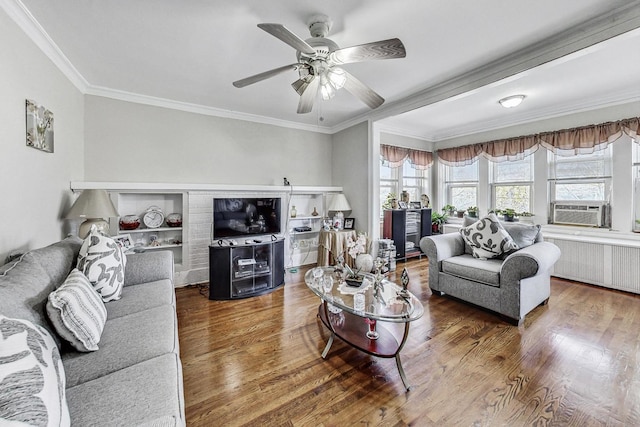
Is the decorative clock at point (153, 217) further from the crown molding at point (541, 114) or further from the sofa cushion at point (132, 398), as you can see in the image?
the crown molding at point (541, 114)

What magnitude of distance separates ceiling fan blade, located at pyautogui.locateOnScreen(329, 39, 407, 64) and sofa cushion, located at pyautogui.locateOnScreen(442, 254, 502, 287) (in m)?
2.16

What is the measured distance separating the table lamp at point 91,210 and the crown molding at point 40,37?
46.9 inches

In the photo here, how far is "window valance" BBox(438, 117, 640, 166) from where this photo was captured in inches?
131

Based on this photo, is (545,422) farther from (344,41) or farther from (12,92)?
(12,92)

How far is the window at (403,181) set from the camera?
5016 millimetres

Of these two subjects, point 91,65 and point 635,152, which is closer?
point 91,65

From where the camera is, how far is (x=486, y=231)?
2.96 metres

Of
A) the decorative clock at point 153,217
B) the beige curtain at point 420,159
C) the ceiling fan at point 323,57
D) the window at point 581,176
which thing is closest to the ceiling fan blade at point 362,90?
the ceiling fan at point 323,57

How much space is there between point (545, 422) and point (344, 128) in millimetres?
4152

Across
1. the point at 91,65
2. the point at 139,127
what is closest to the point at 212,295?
the point at 139,127

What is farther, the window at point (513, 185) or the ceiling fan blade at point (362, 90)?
the window at point (513, 185)

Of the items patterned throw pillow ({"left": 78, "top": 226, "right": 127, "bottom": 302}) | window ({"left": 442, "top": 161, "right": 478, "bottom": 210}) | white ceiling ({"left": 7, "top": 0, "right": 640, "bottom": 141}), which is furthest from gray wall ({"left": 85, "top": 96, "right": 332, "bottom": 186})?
window ({"left": 442, "top": 161, "right": 478, "bottom": 210})

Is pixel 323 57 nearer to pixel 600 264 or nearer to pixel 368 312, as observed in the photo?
pixel 368 312

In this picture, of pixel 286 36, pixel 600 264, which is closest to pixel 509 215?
pixel 600 264
